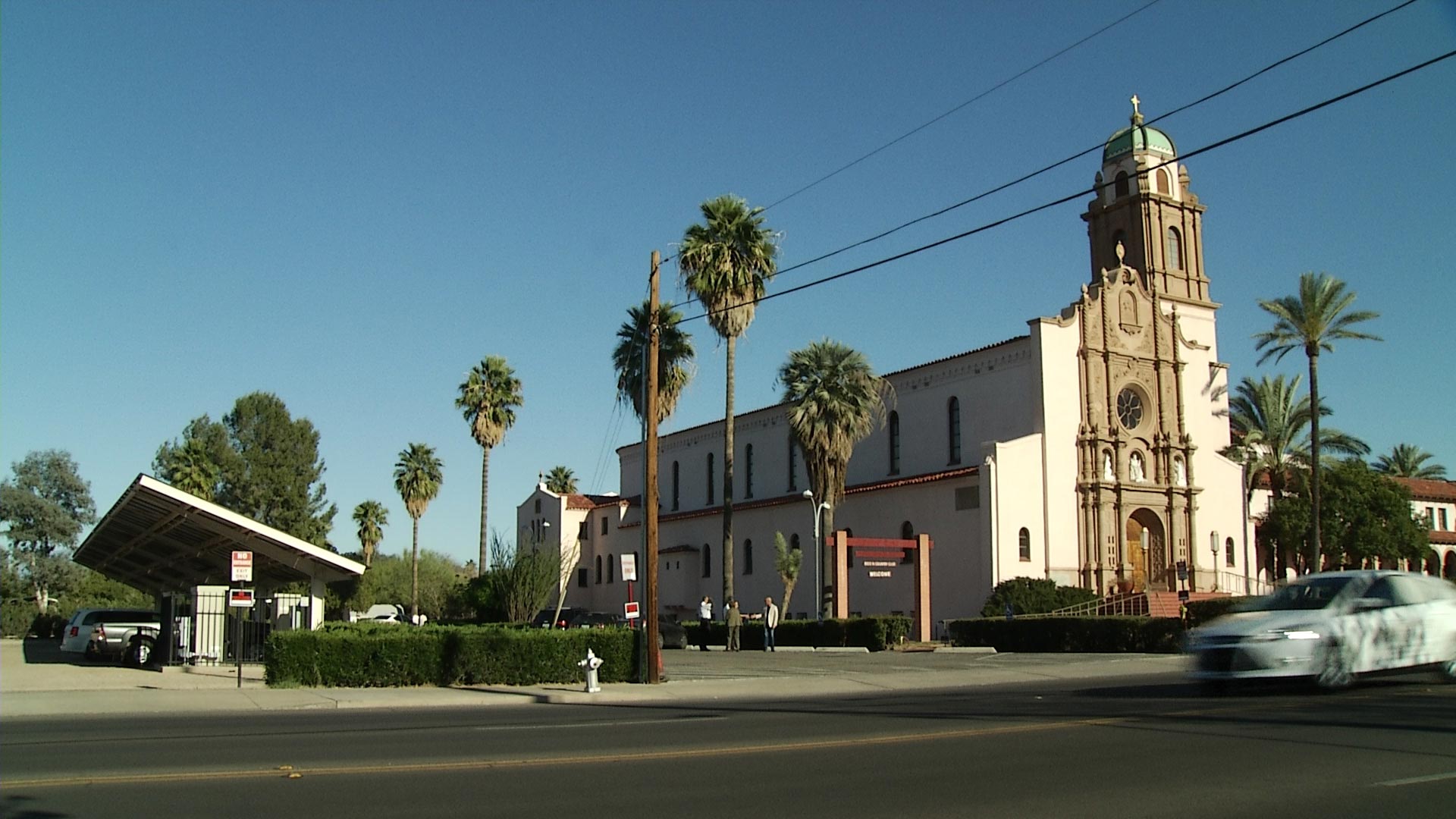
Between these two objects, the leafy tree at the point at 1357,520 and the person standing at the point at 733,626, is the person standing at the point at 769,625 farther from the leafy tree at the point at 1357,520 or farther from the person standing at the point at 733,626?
the leafy tree at the point at 1357,520

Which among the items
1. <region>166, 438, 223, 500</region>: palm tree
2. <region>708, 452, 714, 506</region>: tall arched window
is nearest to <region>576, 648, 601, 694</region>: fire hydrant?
<region>708, 452, 714, 506</region>: tall arched window

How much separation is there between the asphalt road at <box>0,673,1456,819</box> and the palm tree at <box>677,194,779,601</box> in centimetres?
2996

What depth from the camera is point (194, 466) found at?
228 feet

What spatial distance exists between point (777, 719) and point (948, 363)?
124ft

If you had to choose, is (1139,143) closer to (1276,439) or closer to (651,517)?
(1276,439)

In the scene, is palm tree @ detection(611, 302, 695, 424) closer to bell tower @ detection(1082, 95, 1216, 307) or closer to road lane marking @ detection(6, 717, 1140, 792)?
bell tower @ detection(1082, 95, 1216, 307)

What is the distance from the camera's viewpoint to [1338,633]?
1587 cm

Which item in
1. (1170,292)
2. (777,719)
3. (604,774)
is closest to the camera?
(604,774)

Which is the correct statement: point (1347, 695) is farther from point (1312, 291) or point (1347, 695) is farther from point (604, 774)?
point (1312, 291)

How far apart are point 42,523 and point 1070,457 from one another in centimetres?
6502

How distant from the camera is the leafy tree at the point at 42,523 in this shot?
7638 centimetres

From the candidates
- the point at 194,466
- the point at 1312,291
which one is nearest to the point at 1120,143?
the point at 1312,291

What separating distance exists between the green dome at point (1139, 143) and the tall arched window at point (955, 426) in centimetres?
1533

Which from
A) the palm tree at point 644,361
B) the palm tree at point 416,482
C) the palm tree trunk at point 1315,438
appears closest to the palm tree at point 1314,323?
the palm tree trunk at point 1315,438
